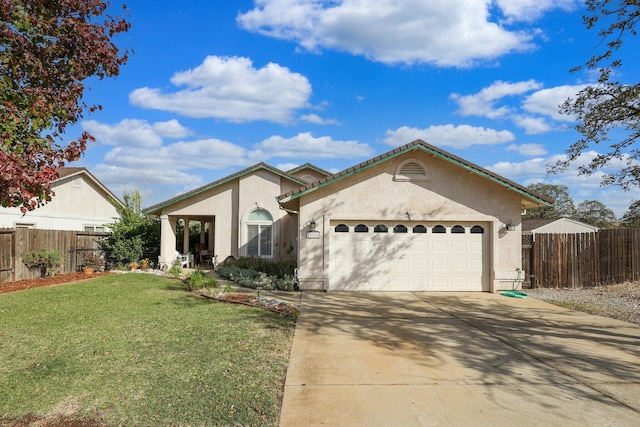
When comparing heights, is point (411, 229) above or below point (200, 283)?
above

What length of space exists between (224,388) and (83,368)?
87.0 inches

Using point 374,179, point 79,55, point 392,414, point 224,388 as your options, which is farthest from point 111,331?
point 374,179

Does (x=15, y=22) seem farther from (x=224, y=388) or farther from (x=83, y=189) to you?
(x=83, y=189)

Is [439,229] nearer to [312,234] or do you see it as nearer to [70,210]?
[312,234]

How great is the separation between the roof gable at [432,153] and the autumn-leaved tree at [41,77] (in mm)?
7517

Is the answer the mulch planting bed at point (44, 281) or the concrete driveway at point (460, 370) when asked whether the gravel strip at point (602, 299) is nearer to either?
the concrete driveway at point (460, 370)

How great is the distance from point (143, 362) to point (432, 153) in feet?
33.5

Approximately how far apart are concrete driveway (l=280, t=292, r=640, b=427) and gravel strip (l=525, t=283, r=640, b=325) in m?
1.14

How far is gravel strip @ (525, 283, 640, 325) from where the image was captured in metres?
10.4

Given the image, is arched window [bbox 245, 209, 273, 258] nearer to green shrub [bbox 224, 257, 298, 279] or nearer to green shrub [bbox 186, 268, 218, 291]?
green shrub [bbox 224, 257, 298, 279]

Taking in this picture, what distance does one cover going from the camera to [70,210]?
2283cm

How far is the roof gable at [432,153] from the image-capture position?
1268cm

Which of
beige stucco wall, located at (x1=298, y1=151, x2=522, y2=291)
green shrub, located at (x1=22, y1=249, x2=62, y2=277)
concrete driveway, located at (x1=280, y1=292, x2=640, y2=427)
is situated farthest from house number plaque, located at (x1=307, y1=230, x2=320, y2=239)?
green shrub, located at (x1=22, y1=249, x2=62, y2=277)

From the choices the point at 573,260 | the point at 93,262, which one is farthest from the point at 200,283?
the point at 573,260
